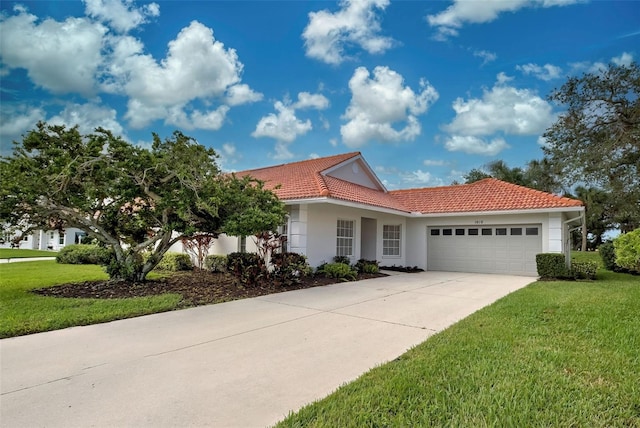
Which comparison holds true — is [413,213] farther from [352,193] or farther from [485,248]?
[352,193]

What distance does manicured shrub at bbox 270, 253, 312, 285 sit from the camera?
11.5m

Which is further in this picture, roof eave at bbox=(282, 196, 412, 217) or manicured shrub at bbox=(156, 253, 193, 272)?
manicured shrub at bbox=(156, 253, 193, 272)

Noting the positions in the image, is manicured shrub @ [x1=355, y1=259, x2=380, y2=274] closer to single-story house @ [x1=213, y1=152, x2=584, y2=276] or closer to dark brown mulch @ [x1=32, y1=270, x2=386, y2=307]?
single-story house @ [x1=213, y1=152, x2=584, y2=276]

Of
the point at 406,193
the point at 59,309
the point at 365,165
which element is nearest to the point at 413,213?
the point at 406,193

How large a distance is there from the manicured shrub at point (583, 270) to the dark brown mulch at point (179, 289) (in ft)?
32.5

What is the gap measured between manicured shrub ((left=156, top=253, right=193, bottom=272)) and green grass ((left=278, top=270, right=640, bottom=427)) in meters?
13.2

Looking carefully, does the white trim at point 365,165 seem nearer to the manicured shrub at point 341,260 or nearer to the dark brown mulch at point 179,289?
the manicured shrub at point 341,260

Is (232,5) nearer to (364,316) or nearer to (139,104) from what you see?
(139,104)

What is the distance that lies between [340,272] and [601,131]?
50.1 feet

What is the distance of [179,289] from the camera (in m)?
10.2

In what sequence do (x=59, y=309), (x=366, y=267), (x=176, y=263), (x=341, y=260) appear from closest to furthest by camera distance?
(x=59, y=309), (x=341, y=260), (x=366, y=267), (x=176, y=263)

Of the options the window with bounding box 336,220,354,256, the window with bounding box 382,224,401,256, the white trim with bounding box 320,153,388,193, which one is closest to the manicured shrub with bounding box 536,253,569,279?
the window with bounding box 382,224,401,256

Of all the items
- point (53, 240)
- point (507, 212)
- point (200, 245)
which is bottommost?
point (53, 240)

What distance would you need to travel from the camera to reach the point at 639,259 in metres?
7.87
